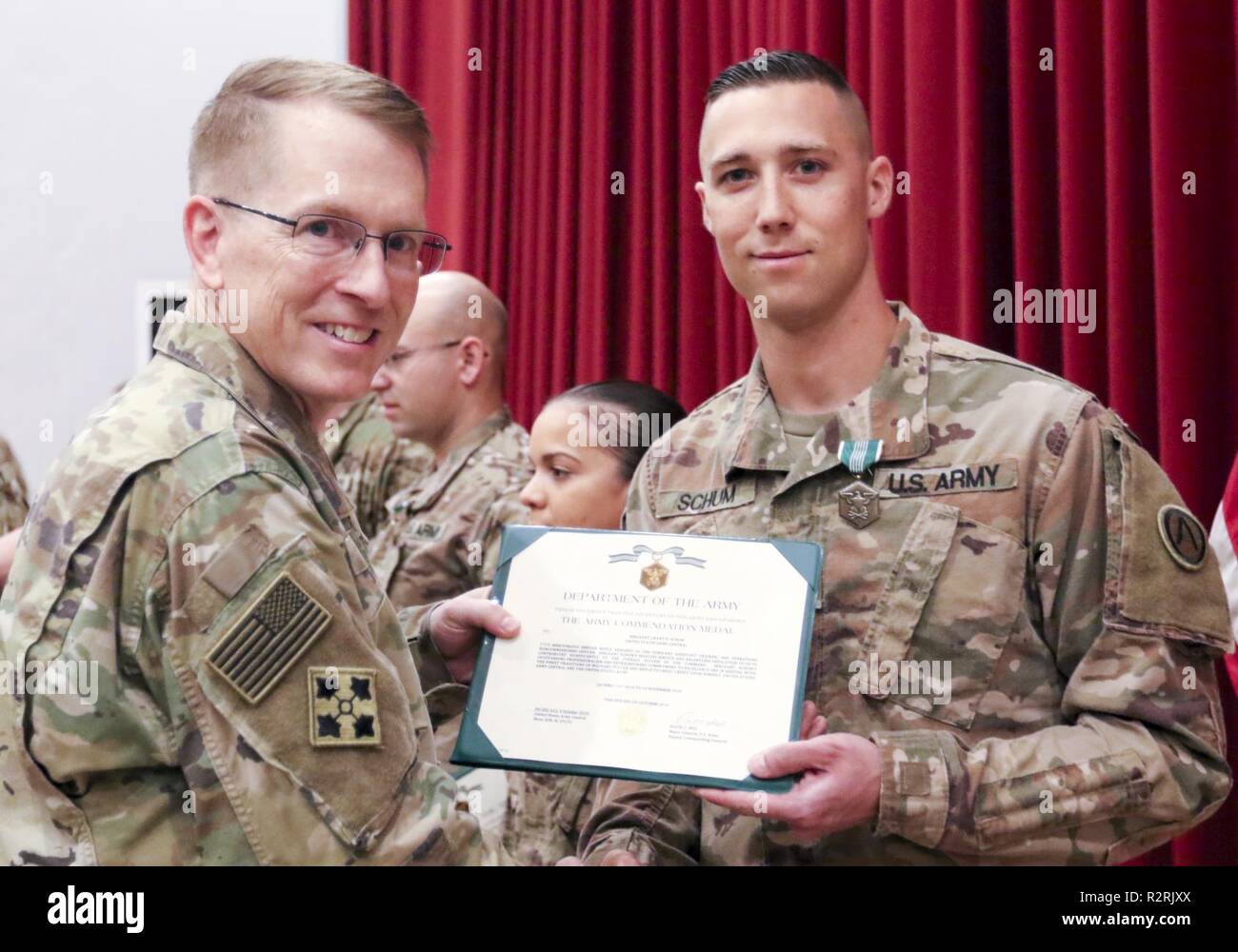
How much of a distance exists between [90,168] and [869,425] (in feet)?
11.6

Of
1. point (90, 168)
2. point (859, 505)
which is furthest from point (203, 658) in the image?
point (90, 168)

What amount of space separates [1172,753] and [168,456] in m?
1.17

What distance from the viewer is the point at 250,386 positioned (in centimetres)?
137

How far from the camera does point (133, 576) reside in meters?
1.20

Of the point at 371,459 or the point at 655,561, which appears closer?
the point at 655,561

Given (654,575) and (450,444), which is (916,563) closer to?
(654,575)

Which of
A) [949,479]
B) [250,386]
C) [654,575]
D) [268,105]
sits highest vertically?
[268,105]

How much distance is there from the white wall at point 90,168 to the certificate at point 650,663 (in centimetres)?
314

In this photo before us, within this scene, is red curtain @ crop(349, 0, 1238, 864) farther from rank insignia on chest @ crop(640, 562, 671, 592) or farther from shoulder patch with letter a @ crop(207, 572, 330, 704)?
shoulder patch with letter a @ crop(207, 572, 330, 704)

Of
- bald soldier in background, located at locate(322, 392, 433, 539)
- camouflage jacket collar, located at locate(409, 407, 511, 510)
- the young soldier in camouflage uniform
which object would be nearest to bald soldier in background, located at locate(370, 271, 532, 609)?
camouflage jacket collar, located at locate(409, 407, 511, 510)

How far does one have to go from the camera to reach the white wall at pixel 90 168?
432 centimetres

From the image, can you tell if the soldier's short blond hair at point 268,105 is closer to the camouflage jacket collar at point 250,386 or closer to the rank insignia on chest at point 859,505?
the camouflage jacket collar at point 250,386

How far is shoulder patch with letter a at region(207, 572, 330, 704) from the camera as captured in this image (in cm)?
119
